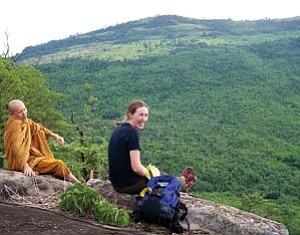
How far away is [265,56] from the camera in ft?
382

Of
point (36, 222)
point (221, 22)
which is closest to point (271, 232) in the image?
point (36, 222)

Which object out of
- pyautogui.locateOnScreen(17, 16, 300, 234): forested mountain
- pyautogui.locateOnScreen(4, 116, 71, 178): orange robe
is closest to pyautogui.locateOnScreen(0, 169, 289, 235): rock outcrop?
pyautogui.locateOnScreen(4, 116, 71, 178): orange robe

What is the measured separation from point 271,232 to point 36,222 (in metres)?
2.20

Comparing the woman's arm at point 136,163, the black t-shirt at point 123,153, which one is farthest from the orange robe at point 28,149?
the woman's arm at point 136,163

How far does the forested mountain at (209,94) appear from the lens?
56.1 metres

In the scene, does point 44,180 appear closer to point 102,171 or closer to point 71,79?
point 102,171

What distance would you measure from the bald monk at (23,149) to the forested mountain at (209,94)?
19.1 m

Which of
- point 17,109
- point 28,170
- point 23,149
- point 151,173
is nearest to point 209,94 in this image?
point 17,109

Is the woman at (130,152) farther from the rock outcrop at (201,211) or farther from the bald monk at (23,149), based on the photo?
the bald monk at (23,149)

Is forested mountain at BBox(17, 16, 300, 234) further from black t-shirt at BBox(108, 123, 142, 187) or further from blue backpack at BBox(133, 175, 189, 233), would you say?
blue backpack at BBox(133, 175, 189, 233)

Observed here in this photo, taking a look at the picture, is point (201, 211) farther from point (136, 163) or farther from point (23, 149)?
point (23, 149)

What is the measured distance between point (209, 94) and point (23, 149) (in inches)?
3564

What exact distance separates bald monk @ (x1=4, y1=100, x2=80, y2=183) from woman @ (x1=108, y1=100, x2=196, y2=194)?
1.36 metres

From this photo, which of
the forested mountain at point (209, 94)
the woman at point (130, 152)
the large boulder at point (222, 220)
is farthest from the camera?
the forested mountain at point (209, 94)
